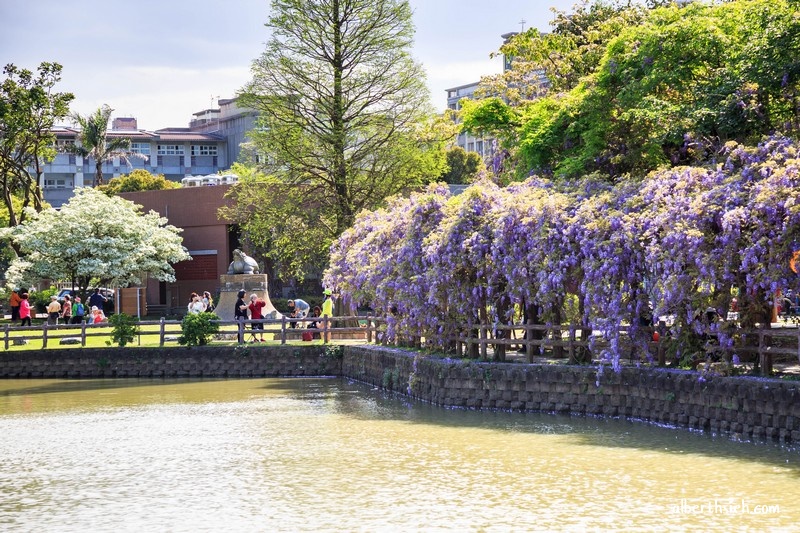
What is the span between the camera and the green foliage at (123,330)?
36.6m

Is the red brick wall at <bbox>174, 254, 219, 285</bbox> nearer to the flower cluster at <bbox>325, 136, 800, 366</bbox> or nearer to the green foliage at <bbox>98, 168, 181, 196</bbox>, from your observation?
the green foliage at <bbox>98, 168, 181, 196</bbox>

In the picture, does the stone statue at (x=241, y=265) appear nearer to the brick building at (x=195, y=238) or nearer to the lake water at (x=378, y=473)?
the lake water at (x=378, y=473)

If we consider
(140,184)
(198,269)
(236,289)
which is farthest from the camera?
(140,184)

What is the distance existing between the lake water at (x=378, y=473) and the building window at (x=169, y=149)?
11556 cm

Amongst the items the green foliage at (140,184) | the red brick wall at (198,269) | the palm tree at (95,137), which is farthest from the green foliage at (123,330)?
the green foliage at (140,184)

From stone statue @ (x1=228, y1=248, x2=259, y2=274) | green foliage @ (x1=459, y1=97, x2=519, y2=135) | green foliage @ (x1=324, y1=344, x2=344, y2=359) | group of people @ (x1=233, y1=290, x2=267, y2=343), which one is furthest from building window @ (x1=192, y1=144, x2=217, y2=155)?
green foliage @ (x1=459, y1=97, x2=519, y2=135)

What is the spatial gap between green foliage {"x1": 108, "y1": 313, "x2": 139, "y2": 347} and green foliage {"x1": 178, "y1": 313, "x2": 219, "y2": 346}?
1651 millimetres

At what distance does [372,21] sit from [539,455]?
96.8ft

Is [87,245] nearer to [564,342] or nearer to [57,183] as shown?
[564,342]

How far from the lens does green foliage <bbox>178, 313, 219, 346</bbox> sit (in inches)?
1405

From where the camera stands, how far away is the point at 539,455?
59.5 ft

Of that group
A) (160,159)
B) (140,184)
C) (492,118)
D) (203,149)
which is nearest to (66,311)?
(492,118)

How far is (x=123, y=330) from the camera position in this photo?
36594 millimetres

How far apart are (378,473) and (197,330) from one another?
773 inches
